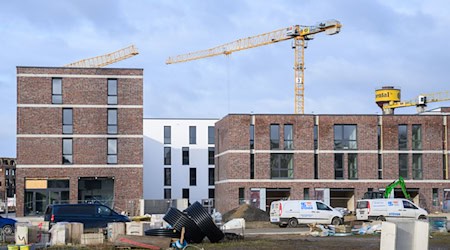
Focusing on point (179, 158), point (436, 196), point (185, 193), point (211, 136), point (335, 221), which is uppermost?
point (211, 136)

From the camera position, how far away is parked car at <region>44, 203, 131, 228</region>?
34.4m

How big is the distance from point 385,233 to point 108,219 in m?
26.9

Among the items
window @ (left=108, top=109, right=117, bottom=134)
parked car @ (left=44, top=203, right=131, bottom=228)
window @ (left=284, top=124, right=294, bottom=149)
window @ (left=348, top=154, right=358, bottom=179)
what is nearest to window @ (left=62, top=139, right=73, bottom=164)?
window @ (left=108, top=109, right=117, bottom=134)

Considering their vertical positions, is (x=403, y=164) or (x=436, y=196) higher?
(x=403, y=164)

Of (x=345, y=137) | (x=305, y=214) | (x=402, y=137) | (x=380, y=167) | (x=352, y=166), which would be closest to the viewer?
(x=305, y=214)

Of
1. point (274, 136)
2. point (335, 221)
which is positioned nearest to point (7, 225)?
point (335, 221)

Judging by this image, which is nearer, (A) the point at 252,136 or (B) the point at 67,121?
(B) the point at 67,121

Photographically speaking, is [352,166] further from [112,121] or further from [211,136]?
[211,136]

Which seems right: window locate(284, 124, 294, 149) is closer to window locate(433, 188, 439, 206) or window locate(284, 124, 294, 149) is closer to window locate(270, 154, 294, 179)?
window locate(270, 154, 294, 179)

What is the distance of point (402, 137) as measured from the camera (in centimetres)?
6216

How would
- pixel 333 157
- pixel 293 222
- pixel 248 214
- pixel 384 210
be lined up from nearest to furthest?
pixel 293 222 < pixel 384 210 < pixel 248 214 < pixel 333 157

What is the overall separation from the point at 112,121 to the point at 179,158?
2758 cm

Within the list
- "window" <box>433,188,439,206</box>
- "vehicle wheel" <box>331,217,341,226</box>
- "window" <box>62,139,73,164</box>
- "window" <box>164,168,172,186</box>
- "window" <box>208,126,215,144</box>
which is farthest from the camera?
"window" <box>208,126,215,144</box>

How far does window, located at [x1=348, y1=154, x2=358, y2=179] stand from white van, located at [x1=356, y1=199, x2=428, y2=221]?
1589 centimetres
